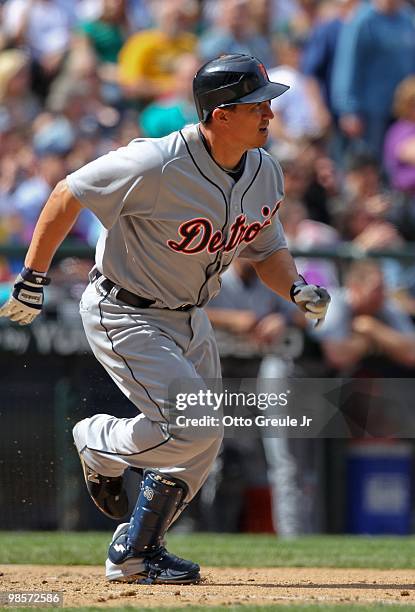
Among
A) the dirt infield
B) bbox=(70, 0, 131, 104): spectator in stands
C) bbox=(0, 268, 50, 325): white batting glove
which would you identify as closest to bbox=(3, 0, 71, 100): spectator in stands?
bbox=(70, 0, 131, 104): spectator in stands

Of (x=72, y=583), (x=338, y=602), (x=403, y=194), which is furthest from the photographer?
(x=403, y=194)

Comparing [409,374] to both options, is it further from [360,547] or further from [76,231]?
[76,231]

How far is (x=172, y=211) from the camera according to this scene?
481 cm

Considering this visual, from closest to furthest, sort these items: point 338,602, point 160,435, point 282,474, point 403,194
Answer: point 338,602, point 160,435, point 282,474, point 403,194

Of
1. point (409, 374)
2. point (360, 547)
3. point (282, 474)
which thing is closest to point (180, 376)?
point (360, 547)

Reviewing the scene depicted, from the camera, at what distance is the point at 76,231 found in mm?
9156

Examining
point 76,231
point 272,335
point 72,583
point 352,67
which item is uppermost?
point 352,67

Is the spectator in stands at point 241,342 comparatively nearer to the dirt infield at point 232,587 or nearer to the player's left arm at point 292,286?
the dirt infield at point 232,587

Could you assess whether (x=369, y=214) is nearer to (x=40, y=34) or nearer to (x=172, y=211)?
(x=40, y=34)

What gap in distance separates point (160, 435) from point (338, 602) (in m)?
0.93

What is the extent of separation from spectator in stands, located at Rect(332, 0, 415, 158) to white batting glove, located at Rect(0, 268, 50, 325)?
20.1ft

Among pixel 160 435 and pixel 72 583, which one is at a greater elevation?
pixel 160 435

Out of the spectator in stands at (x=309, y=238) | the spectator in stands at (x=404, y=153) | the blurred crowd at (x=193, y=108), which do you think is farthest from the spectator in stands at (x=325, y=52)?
the spectator in stands at (x=309, y=238)

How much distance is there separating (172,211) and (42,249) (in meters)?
0.53
